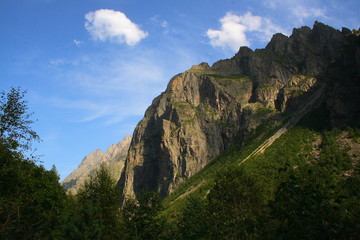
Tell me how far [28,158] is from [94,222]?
8271 mm

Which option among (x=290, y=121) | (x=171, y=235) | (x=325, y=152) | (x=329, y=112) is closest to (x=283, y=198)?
(x=171, y=235)

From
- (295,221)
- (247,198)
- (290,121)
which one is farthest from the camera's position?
(290,121)

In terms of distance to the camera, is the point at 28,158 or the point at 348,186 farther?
the point at 348,186

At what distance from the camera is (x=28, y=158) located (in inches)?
985

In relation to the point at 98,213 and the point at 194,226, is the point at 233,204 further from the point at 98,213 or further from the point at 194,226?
the point at 98,213

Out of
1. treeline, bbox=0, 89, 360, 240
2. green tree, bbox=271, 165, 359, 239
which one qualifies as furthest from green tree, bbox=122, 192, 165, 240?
green tree, bbox=271, 165, 359, 239

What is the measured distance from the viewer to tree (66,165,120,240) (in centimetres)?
2803

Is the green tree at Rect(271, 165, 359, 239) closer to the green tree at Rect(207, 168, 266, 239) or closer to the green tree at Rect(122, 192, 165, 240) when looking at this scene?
the green tree at Rect(207, 168, 266, 239)

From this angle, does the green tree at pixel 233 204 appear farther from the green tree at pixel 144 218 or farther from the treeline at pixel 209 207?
the green tree at pixel 144 218

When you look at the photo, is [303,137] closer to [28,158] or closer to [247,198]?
[247,198]

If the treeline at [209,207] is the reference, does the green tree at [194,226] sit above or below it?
below

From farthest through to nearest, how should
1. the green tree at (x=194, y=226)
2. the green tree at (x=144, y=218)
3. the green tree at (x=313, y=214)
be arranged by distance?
the green tree at (x=194, y=226) → the green tree at (x=144, y=218) → the green tree at (x=313, y=214)

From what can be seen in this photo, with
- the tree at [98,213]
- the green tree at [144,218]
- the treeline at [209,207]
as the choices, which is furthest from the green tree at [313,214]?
the green tree at [144,218]

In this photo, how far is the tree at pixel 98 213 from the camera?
28.0 m
